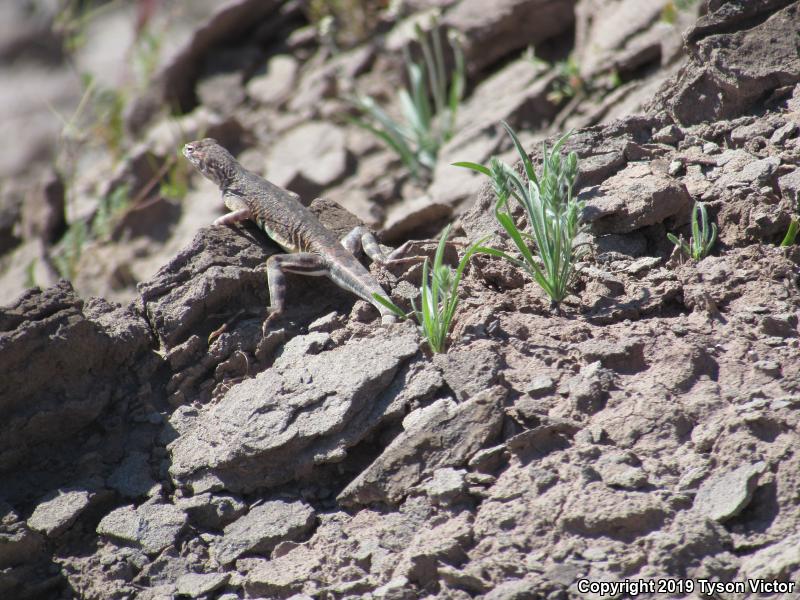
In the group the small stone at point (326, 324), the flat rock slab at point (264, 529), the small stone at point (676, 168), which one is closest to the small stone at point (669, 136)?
the small stone at point (676, 168)

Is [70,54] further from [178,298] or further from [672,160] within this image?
[672,160]

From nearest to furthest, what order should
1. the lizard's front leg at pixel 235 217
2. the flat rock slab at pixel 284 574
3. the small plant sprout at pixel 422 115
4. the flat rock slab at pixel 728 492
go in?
the flat rock slab at pixel 728 492, the flat rock slab at pixel 284 574, the lizard's front leg at pixel 235 217, the small plant sprout at pixel 422 115

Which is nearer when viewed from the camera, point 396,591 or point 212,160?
point 396,591

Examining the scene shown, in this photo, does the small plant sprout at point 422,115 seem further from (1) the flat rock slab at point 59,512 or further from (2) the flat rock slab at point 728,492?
(2) the flat rock slab at point 728,492

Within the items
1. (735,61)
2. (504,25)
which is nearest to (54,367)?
(735,61)

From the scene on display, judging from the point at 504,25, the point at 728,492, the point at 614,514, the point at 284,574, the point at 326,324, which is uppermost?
the point at 504,25

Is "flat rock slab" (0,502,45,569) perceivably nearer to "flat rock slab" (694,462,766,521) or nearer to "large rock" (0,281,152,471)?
"large rock" (0,281,152,471)

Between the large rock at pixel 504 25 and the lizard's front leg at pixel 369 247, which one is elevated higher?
the large rock at pixel 504 25

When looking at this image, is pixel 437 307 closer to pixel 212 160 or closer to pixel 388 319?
pixel 388 319
